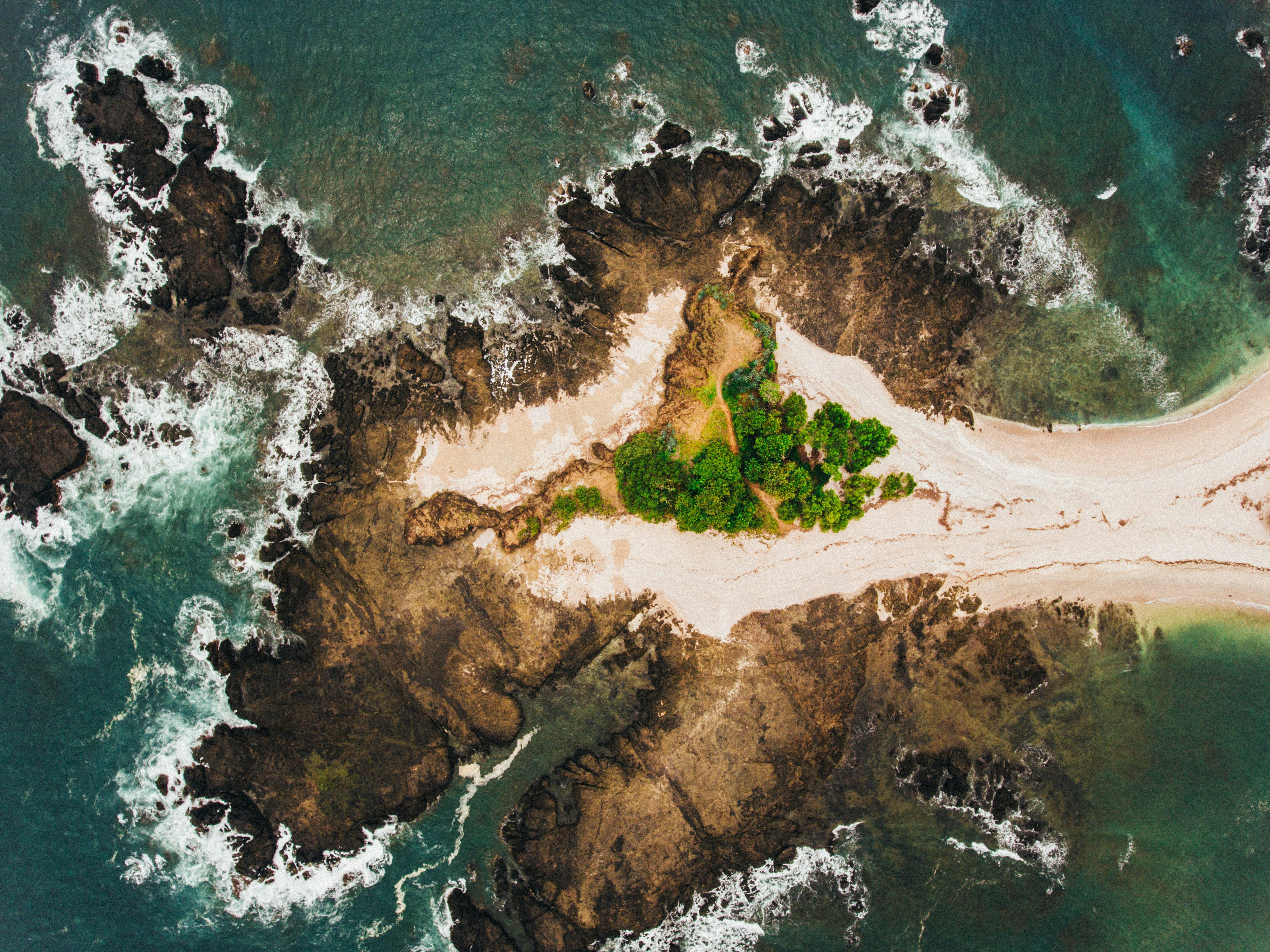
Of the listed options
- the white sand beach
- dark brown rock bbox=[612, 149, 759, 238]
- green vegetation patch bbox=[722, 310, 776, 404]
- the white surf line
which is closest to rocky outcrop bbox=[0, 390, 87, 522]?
the white sand beach

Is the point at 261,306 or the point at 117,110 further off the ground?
the point at 117,110

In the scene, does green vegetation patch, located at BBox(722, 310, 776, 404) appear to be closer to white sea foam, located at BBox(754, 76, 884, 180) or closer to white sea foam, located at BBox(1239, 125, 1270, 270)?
white sea foam, located at BBox(754, 76, 884, 180)

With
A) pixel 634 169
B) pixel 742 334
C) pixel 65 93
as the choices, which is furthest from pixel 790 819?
pixel 65 93

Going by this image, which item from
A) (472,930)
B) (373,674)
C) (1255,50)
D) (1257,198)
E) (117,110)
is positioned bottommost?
(472,930)

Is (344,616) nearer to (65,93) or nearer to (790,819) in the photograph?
(790,819)

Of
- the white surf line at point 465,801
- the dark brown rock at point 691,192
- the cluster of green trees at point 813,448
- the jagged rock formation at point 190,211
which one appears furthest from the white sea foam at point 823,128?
the white surf line at point 465,801

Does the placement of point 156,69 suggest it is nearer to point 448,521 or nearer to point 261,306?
point 261,306

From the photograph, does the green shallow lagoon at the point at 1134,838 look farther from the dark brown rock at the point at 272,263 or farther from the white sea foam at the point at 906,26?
the dark brown rock at the point at 272,263

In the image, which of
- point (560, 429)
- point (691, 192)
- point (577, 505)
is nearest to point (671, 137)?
point (691, 192)
